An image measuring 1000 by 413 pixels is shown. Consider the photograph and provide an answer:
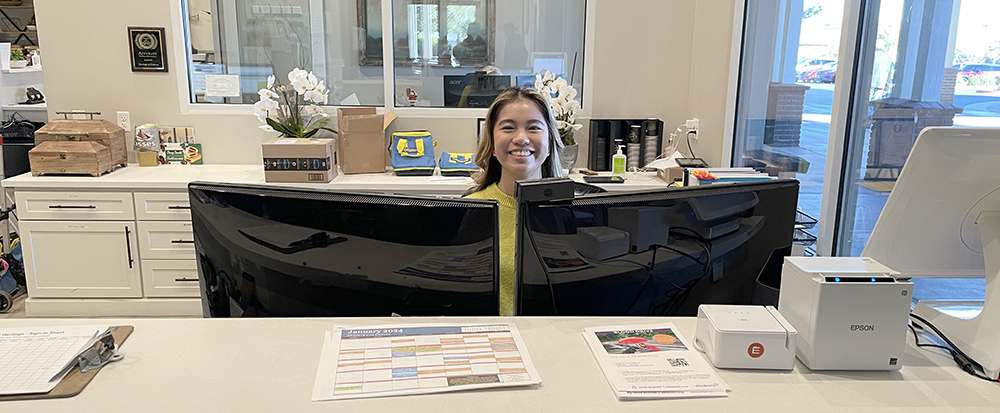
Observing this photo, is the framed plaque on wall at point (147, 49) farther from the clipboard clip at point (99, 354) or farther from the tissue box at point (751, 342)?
the tissue box at point (751, 342)

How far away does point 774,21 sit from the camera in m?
3.20

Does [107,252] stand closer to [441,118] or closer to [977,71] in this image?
[441,118]

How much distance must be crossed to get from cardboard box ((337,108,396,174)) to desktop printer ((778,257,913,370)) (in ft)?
9.23

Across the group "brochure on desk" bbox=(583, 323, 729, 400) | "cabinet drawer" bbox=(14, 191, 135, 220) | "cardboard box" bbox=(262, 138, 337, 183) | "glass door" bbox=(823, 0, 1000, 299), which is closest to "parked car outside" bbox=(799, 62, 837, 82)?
"glass door" bbox=(823, 0, 1000, 299)

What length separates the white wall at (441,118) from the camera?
3.76m

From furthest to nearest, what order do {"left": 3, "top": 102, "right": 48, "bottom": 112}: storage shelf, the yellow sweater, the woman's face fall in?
{"left": 3, "top": 102, "right": 48, "bottom": 112}: storage shelf
the woman's face
the yellow sweater

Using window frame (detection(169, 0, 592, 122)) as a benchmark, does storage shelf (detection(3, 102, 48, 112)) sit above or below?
below

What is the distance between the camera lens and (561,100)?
365 centimetres

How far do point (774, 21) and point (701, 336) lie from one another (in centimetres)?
242

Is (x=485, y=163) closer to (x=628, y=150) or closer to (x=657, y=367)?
(x=657, y=367)

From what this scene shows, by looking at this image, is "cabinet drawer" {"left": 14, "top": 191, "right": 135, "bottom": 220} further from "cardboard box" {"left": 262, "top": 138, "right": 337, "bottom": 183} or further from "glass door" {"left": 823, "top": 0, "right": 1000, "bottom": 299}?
"glass door" {"left": 823, "top": 0, "right": 1000, "bottom": 299}

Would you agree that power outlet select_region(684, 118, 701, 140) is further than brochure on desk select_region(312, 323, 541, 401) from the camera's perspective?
Yes

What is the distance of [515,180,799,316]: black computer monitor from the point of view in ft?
4.18

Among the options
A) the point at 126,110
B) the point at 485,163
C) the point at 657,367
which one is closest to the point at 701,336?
the point at 657,367
